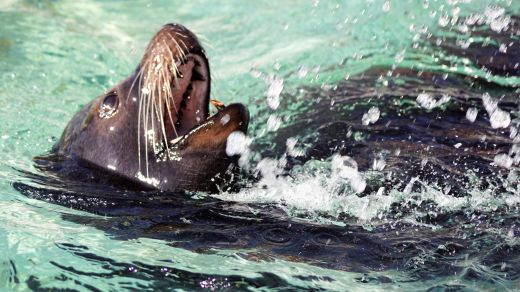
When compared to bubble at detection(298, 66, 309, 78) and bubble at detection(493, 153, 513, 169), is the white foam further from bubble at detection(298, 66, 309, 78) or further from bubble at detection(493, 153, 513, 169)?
bubble at detection(298, 66, 309, 78)

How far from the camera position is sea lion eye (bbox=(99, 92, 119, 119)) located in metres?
3.99

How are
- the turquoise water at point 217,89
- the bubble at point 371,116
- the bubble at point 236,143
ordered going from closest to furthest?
the turquoise water at point 217,89 < the bubble at point 236,143 < the bubble at point 371,116

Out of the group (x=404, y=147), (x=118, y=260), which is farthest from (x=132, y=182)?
(x=404, y=147)

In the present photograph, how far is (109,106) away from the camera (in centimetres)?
401

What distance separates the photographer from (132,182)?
3816 millimetres

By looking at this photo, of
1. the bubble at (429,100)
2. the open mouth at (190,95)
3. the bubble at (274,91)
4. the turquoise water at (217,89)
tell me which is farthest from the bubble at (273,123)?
the open mouth at (190,95)

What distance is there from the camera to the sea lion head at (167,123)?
143 inches

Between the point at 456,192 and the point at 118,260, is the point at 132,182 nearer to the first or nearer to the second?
the point at 118,260

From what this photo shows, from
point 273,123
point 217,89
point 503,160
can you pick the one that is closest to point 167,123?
point 273,123

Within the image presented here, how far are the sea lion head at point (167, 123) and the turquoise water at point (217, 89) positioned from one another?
310 millimetres

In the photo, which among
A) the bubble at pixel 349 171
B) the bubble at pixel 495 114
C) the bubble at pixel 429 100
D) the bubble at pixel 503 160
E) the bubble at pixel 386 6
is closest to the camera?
the bubble at pixel 349 171

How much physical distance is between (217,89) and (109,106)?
88.3 inches

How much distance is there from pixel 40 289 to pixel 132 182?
1.06 metres

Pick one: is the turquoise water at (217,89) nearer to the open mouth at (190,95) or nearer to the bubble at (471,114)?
the open mouth at (190,95)
